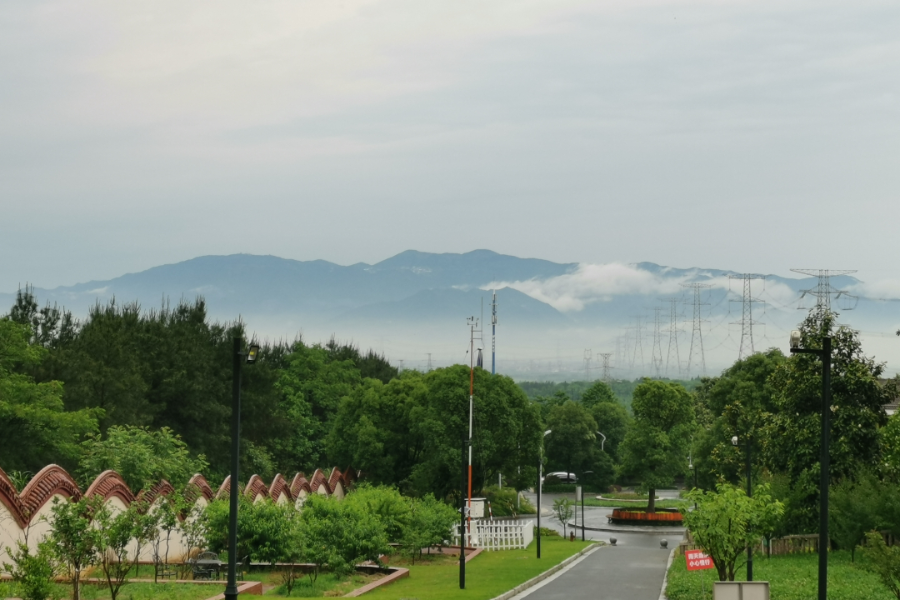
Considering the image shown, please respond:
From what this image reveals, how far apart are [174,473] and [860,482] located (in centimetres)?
2762

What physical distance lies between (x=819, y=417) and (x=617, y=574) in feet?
35.1

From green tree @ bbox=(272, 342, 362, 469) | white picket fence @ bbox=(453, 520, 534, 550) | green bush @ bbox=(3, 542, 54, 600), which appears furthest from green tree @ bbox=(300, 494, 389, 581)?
green tree @ bbox=(272, 342, 362, 469)

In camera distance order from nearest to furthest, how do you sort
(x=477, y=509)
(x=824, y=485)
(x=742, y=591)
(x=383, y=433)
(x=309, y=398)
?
1. (x=742, y=591)
2. (x=824, y=485)
3. (x=477, y=509)
4. (x=383, y=433)
5. (x=309, y=398)

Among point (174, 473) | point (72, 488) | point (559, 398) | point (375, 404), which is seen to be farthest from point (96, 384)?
point (559, 398)

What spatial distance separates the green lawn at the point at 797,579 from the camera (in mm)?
30581

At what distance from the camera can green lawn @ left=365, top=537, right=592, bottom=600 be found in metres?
33.4

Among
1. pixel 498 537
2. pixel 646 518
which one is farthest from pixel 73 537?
pixel 646 518

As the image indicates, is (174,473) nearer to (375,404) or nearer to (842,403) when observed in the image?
(375,404)

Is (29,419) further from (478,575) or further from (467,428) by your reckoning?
(467,428)

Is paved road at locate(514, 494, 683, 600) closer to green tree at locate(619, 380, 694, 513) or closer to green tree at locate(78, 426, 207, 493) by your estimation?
green tree at locate(619, 380, 694, 513)

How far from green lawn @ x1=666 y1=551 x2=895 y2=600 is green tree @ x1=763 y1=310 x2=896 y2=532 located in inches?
128

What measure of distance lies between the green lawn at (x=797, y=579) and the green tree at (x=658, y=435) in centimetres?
3548

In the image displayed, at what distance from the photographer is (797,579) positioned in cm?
3450

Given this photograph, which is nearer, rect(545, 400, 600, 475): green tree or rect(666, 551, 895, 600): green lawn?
rect(666, 551, 895, 600): green lawn
